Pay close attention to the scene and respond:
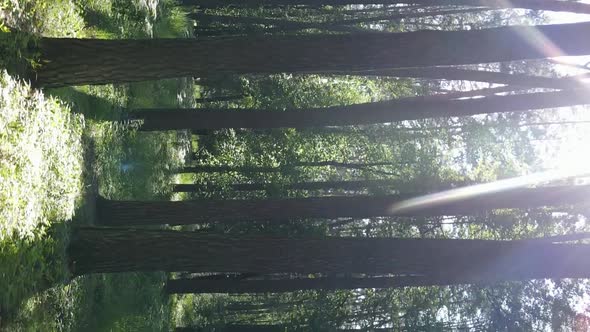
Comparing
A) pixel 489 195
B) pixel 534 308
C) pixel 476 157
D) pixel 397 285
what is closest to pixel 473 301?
pixel 534 308

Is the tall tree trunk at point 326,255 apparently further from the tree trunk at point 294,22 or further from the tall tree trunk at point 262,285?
the tree trunk at point 294,22

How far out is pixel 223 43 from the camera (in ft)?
20.8

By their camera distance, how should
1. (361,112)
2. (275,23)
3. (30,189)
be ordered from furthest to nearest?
(275,23)
(361,112)
(30,189)

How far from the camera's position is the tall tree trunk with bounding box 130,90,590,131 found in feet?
29.1

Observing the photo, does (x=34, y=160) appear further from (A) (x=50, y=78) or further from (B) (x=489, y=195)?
(B) (x=489, y=195)

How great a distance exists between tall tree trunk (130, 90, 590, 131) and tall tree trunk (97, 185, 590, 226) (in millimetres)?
1309

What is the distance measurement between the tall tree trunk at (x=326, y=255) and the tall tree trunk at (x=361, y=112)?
304 centimetres

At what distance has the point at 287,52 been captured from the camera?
6.22 metres

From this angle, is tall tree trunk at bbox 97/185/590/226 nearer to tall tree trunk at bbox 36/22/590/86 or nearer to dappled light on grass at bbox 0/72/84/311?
dappled light on grass at bbox 0/72/84/311

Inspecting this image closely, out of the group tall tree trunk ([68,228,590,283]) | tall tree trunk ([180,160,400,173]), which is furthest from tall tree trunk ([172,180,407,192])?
tall tree trunk ([68,228,590,283])

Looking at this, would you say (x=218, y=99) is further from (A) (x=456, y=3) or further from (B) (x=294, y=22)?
(A) (x=456, y=3)

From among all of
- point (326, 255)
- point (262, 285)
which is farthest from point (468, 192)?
point (262, 285)

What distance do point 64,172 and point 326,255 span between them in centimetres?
379

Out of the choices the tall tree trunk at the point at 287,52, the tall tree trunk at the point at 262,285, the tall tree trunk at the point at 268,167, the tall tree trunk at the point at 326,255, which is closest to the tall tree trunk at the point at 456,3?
the tall tree trunk at the point at 287,52
